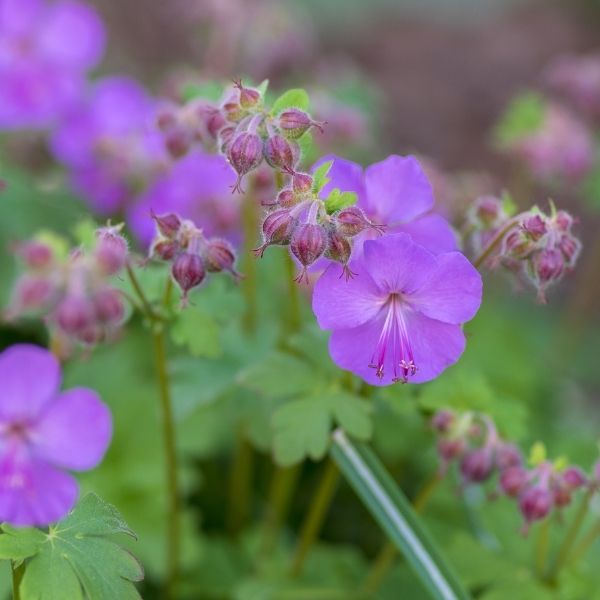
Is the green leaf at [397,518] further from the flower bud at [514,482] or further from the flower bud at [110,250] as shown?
the flower bud at [110,250]

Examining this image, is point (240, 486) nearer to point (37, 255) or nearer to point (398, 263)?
point (37, 255)

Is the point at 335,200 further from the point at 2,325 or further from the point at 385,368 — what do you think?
the point at 2,325

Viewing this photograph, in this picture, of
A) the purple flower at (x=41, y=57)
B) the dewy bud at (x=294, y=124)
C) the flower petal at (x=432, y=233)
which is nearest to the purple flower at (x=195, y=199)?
the purple flower at (x=41, y=57)

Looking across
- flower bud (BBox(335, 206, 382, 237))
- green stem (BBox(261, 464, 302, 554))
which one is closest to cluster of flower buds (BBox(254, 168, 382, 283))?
flower bud (BBox(335, 206, 382, 237))

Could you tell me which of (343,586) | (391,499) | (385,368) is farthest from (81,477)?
(385,368)

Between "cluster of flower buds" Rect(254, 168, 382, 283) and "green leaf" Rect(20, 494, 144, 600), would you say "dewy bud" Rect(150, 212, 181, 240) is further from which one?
"green leaf" Rect(20, 494, 144, 600)
